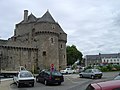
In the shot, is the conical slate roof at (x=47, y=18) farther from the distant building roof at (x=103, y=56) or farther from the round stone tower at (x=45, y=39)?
the distant building roof at (x=103, y=56)

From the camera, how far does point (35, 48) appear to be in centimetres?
6134

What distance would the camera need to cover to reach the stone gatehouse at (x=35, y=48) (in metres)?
56.6

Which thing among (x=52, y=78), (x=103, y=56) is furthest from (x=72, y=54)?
(x=52, y=78)

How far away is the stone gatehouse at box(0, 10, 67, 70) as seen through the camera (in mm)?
56562

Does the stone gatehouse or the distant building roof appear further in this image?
the distant building roof

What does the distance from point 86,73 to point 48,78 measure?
11.9 m

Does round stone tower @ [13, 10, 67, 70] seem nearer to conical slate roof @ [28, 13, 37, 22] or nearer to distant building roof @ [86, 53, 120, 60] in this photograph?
conical slate roof @ [28, 13, 37, 22]

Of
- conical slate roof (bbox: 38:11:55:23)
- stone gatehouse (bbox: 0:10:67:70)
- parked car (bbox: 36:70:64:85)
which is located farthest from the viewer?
conical slate roof (bbox: 38:11:55:23)

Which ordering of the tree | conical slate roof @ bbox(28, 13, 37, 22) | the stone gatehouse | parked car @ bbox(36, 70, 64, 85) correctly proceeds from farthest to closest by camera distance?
the tree < conical slate roof @ bbox(28, 13, 37, 22) < the stone gatehouse < parked car @ bbox(36, 70, 64, 85)

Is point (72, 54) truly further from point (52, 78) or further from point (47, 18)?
point (52, 78)

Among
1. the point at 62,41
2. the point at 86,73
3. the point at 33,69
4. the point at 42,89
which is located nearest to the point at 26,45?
the point at 33,69

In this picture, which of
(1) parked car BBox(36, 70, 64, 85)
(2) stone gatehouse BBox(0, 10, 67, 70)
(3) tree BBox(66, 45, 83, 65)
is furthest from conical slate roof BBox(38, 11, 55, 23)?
(1) parked car BBox(36, 70, 64, 85)

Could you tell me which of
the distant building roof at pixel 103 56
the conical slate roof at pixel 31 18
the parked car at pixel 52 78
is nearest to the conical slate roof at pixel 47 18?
the conical slate roof at pixel 31 18

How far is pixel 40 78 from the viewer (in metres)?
27.7
